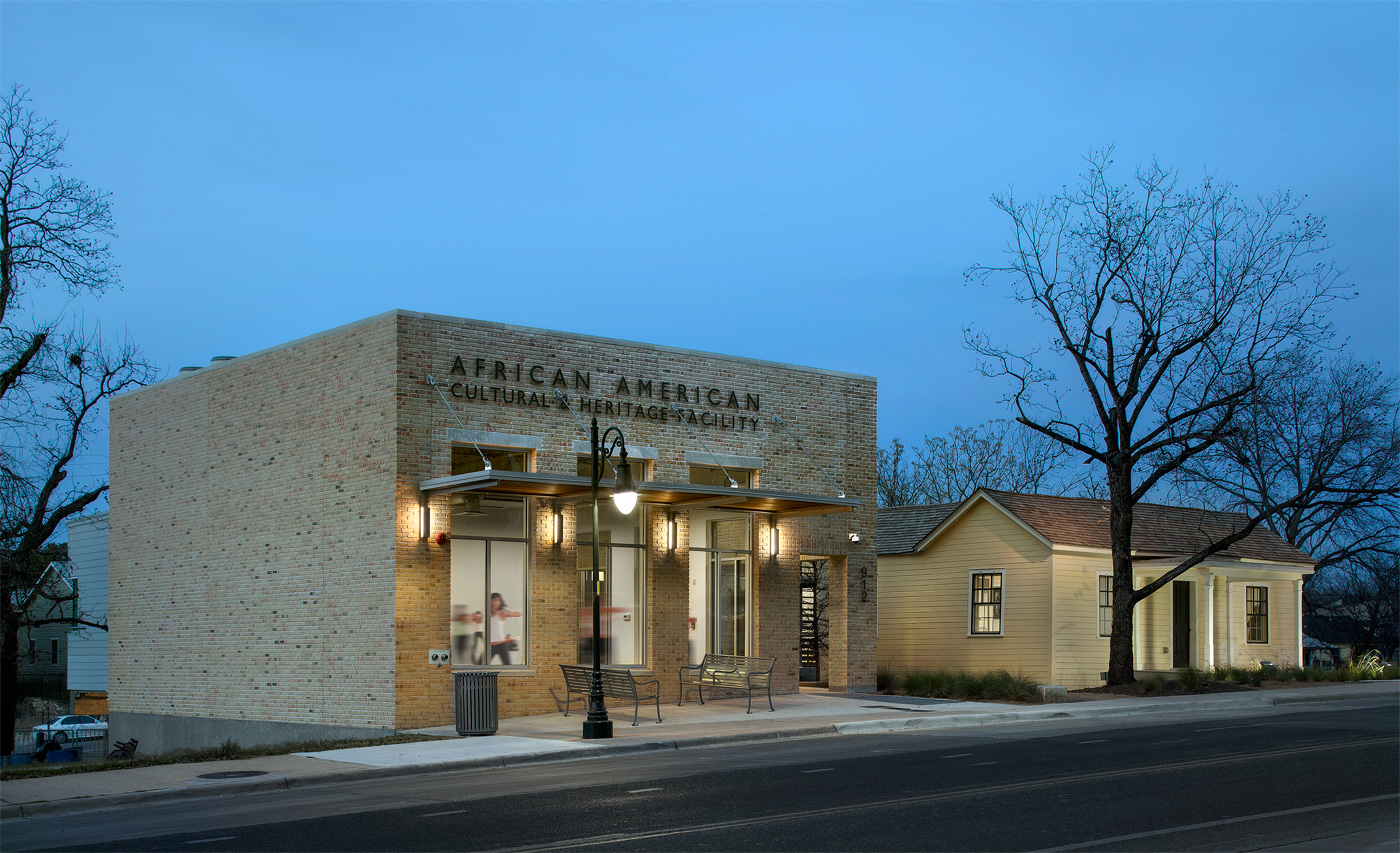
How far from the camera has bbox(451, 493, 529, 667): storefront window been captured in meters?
21.5

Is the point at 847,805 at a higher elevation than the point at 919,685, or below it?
higher

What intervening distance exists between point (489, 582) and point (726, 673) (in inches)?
176

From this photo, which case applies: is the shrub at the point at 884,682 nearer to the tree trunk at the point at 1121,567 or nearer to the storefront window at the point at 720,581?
the storefront window at the point at 720,581

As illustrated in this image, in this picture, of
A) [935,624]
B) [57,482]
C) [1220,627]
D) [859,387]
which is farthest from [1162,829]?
[57,482]

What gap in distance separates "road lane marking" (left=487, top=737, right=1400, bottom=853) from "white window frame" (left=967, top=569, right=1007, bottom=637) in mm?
14501

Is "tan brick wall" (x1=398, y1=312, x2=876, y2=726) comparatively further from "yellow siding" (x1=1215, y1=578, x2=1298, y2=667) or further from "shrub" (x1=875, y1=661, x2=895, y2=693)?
"yellow siding" (x1=1215, y1=578, x2=1298, y2=667)

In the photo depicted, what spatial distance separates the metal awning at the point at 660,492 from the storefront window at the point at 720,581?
46 cm

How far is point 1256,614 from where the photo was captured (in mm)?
33500

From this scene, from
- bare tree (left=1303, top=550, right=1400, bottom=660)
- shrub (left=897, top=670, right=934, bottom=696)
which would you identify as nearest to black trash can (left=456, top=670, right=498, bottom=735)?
shrub (left=897, top=670, right=934, bottom=696)

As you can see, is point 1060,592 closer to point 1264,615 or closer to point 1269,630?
point 1264,615

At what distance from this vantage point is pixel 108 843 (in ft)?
34.9

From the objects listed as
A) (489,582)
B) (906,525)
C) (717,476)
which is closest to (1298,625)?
(906,525)

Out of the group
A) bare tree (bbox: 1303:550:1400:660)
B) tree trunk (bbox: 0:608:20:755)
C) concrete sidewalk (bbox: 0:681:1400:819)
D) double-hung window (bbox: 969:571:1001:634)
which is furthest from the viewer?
bare tree (bbox: 1303:550:1400:660)

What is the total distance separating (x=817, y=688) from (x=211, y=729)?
40.3ft
